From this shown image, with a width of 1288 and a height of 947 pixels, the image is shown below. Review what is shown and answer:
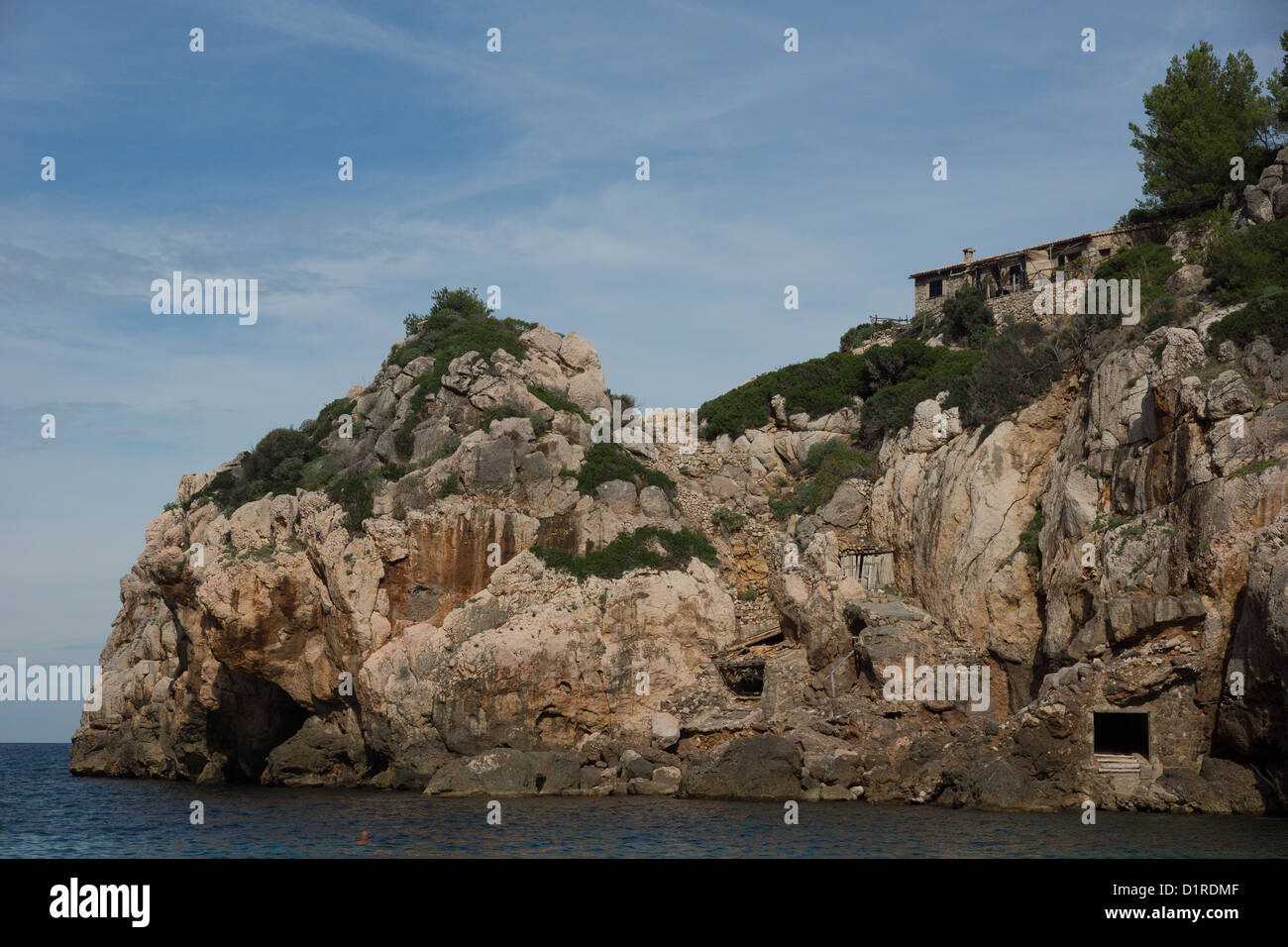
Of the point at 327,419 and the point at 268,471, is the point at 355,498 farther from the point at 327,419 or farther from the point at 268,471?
the point at 327,419

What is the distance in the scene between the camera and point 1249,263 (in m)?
36.2

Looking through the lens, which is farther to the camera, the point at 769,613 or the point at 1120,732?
the point at 769,613

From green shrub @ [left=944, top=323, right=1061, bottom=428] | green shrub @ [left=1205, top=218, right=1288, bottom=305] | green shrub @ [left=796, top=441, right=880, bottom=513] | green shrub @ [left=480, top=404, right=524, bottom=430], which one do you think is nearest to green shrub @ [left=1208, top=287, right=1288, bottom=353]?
green shrub @ [left=1205, top=218, right=1288, bottom=305]

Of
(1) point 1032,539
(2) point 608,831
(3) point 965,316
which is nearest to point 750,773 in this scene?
(2) point 608,831

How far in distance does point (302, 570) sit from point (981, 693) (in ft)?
77.4

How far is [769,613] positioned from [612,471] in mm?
8121

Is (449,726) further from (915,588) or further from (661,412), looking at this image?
(661,412)

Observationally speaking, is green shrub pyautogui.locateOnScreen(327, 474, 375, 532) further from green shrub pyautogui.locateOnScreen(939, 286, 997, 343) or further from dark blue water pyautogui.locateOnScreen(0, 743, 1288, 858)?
green shrub pyautogui.locateOnScreen(939, 286, 997, 343)

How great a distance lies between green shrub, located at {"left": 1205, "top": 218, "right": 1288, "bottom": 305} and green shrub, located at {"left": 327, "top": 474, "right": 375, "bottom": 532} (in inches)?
1144

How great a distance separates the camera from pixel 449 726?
37.5 meters

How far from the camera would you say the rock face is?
92.3 ft

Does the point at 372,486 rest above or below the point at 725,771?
above
